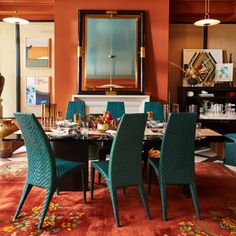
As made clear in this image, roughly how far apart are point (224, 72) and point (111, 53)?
2476mm

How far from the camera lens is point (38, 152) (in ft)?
8.94

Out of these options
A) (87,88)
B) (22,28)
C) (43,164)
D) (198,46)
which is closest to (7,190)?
(43,164)

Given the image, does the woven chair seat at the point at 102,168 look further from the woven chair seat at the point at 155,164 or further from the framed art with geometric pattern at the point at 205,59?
the framed art with geometric pattern at the point at 205,59

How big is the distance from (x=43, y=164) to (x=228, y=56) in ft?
18.1

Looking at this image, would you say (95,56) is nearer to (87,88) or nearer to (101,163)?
(87,88)

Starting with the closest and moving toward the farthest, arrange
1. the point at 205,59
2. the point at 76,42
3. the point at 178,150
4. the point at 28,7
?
the point at 178,150
the point at 76,42
the point at 28,7
the point at 205,59

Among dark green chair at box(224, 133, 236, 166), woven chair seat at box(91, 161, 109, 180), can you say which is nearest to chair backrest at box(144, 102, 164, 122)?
dark green chair at box(224, 133, 236, 166)

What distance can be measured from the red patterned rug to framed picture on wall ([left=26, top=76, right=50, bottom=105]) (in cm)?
335

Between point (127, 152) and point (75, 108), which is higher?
point (75, 108)

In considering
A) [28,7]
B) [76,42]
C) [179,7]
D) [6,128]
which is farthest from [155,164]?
[28,7]

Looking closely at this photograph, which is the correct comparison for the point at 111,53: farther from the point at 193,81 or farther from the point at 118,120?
the point at 118,120

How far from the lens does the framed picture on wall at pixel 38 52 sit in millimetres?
7051

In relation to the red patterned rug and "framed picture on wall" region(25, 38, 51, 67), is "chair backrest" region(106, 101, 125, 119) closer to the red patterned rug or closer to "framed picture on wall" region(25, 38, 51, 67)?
the red patterned rug

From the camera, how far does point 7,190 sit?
3.64 meters
